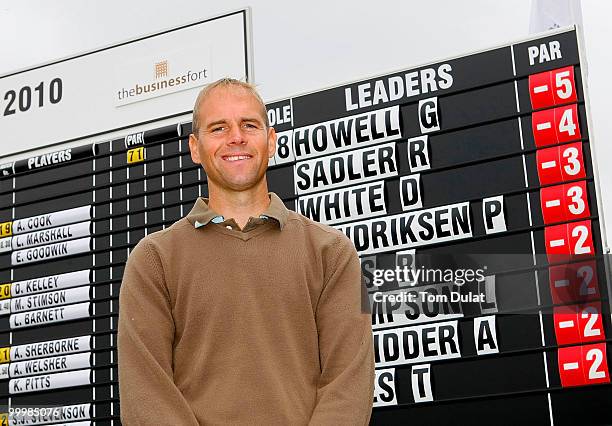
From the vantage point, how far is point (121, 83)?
237 inches

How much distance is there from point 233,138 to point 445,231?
293 centimetres

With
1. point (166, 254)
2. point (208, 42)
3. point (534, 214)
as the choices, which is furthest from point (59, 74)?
point (166, 254)

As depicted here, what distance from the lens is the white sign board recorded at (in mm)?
5711

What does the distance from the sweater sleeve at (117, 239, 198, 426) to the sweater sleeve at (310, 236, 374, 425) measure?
0.94 feet

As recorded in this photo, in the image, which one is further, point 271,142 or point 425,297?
point 425,297

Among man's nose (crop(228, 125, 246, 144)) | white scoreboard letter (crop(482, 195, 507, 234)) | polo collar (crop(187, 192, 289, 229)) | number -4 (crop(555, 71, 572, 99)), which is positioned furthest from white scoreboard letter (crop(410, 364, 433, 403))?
man's nose (crop(228, 125, 246, 144))

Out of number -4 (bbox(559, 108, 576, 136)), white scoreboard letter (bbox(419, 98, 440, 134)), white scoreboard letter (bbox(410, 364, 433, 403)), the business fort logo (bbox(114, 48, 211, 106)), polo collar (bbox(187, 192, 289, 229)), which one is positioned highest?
the business fort logo (bbox(114, 48, 211, 106))

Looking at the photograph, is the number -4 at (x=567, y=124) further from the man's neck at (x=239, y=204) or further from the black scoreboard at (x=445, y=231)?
the man's neck at (x=239, y=204)

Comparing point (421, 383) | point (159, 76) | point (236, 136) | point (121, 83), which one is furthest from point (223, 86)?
point (121, 83)

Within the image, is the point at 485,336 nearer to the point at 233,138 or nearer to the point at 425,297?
the point at 425,297

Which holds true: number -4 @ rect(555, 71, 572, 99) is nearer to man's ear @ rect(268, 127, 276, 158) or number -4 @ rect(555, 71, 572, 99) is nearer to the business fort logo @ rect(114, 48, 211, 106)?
the business fort logo @ rect(114, 48, 211, 106)

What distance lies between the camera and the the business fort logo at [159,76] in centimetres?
577

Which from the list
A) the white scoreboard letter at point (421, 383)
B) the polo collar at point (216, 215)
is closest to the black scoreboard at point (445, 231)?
the white scoreboard letter at point (421, 383)

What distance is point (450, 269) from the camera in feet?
15.3
